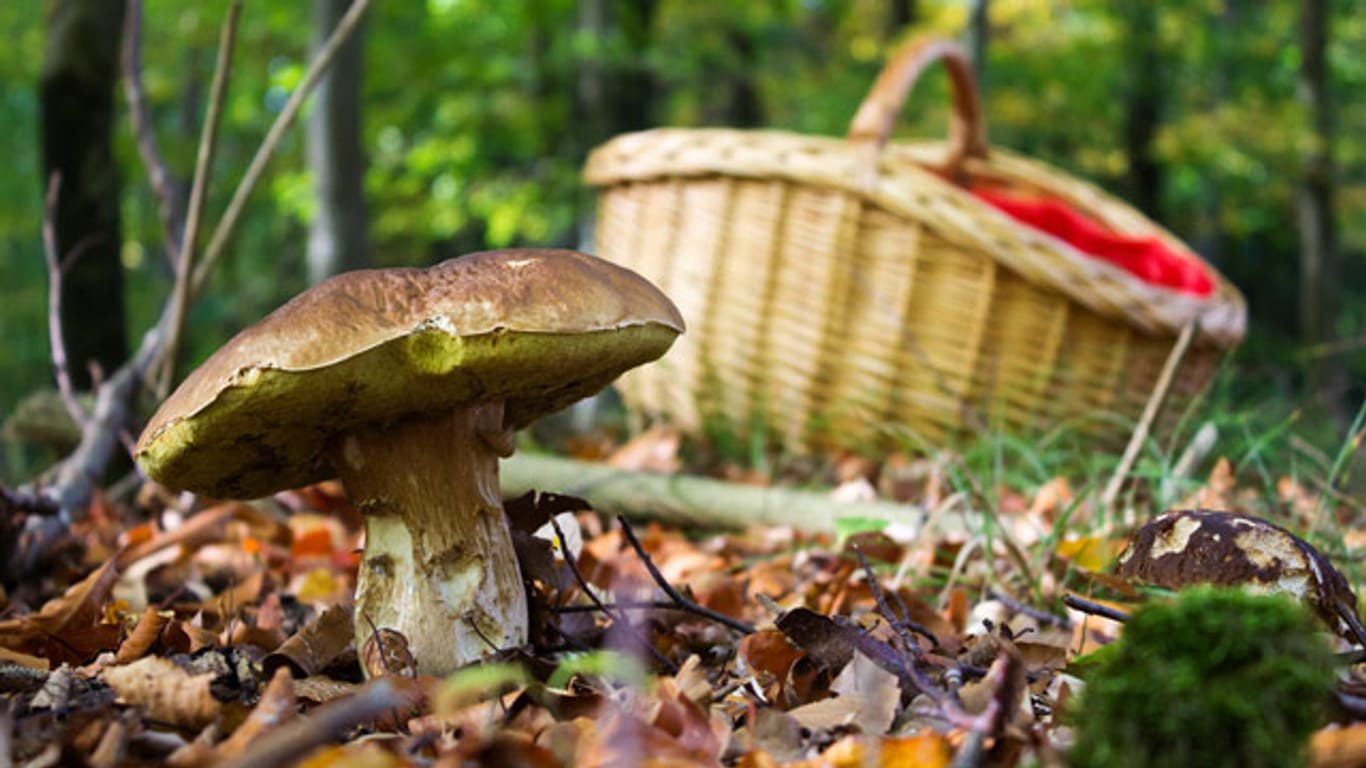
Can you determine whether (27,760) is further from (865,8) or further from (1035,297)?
(865,8)

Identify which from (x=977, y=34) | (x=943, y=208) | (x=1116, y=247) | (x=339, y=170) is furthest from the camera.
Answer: (x=977, y=34)

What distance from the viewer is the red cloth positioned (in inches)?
127

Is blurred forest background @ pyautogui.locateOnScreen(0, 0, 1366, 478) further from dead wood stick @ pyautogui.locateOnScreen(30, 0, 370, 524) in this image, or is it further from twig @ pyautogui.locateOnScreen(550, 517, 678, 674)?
twig @ pyautogui.locateOnScreen(550, 517, 678, 674)

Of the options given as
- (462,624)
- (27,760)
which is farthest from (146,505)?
(27,760)

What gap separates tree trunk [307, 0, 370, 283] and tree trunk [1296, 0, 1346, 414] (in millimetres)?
5865

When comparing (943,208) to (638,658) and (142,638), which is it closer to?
(638,658)

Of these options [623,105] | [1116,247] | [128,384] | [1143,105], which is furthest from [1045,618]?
[1143,105]

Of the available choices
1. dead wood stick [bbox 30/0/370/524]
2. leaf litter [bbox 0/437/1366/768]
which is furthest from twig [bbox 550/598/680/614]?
dead wood stick [bbox 30/0/370/524]

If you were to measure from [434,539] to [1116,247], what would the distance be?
2553mm

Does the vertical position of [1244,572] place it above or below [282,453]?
above

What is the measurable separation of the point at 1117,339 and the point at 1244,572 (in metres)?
2.07

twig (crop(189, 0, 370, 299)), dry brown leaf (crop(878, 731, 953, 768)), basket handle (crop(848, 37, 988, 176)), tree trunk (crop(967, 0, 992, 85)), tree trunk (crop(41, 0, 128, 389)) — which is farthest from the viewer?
tree trunk (crop(967, 0, 992, 85))

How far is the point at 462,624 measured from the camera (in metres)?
1.37

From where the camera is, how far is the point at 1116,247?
325cm
